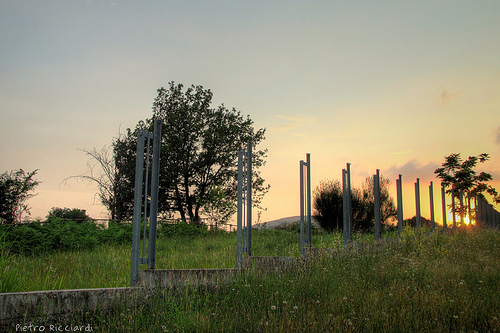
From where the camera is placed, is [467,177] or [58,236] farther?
[467,177]

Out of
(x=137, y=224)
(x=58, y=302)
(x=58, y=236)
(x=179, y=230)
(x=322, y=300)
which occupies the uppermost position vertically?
(x=137, y=224)

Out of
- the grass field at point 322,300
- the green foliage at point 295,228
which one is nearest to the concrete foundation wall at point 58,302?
the grass field at point 322,300

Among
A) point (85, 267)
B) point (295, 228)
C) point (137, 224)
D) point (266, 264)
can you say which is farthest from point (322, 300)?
point (295, 228)

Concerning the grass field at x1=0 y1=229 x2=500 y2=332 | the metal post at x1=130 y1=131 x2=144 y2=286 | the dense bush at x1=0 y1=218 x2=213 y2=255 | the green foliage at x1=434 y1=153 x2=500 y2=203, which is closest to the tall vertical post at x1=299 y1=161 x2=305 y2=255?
the grass field at x1=0 y1=229 x2=500 y2=332

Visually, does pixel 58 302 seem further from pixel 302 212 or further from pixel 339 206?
pixel 339 206

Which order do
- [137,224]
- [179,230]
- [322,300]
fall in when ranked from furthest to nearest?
[179,230] → [137,224] → [322,300]

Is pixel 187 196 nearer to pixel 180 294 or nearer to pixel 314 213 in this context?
pixel 314 213

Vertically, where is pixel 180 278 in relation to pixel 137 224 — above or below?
below

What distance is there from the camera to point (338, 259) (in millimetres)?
8203

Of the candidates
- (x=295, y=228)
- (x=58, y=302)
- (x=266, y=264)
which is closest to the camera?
(x=58, y=302)

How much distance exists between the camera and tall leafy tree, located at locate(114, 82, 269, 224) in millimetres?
23672

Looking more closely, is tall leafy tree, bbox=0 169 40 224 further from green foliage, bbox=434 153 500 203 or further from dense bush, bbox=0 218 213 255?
green foliage, bbox=434 153 500 203

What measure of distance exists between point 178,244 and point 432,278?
27.1ft

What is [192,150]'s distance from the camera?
2459cm
